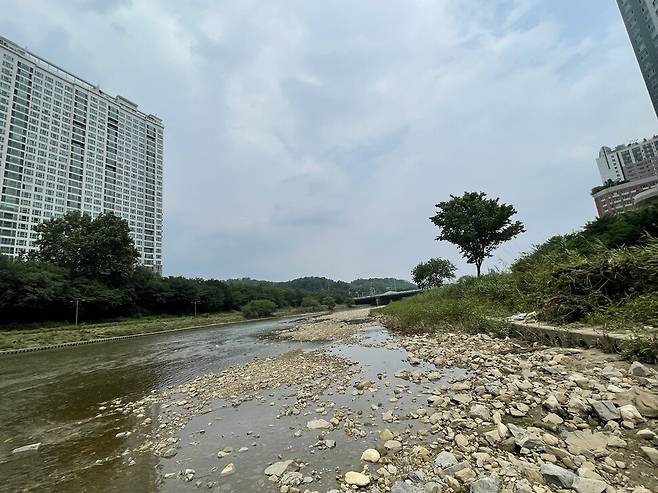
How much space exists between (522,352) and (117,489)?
302 inches

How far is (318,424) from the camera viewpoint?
4953mm

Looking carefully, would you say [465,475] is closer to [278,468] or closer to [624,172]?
[278,468]

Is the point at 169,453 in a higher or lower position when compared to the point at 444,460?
lower

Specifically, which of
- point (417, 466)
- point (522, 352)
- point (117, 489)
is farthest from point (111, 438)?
point (522, 352)

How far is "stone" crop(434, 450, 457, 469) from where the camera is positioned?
321 cm

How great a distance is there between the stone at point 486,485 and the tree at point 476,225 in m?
23.2

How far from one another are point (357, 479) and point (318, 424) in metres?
1.77

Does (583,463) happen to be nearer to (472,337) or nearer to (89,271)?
(472,337)

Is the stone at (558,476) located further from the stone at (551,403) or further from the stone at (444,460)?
the stone at (551,403)

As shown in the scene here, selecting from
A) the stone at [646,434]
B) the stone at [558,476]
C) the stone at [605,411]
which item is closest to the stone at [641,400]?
the stone at [605,411]

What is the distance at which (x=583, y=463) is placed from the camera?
284 centimetres

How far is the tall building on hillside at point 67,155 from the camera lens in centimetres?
7406

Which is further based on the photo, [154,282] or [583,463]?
[154,282]

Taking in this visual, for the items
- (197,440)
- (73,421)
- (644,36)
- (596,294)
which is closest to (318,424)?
(197,440)
